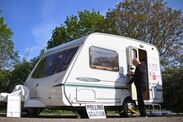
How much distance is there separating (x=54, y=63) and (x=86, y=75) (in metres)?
1.16

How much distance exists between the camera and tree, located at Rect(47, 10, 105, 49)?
34.7 meters

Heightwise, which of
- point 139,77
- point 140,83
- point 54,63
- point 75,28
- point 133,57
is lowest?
point 140,83

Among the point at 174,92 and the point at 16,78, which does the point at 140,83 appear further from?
the point at 16,78

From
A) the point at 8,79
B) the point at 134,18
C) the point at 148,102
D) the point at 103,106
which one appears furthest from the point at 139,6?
the point at 103,106

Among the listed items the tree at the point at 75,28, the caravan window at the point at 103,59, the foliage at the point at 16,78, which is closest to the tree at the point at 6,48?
the tree at the point at 75,28

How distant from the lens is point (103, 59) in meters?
9.63

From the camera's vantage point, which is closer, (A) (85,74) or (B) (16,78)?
(A) (85,74)

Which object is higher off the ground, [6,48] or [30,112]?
[6,48]

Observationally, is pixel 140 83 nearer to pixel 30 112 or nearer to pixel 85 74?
pixel 85 74

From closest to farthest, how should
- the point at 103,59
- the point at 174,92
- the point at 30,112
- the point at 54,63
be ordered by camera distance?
1. the point at 54,63
2. the point at 103,59
3. the point at 30,112
4. the point at 174,92

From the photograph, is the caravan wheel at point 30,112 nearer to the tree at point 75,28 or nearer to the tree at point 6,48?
the tree at point 6,48

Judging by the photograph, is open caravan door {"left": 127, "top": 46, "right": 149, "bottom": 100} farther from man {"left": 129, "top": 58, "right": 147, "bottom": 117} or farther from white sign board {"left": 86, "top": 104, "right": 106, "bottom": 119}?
white sign board {"left": 86, "top": 104, "right": 106, "bottom": 119}

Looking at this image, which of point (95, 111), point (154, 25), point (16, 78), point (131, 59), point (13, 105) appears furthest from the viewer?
point (154, 25)

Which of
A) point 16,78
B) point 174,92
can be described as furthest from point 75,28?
point 174,92
